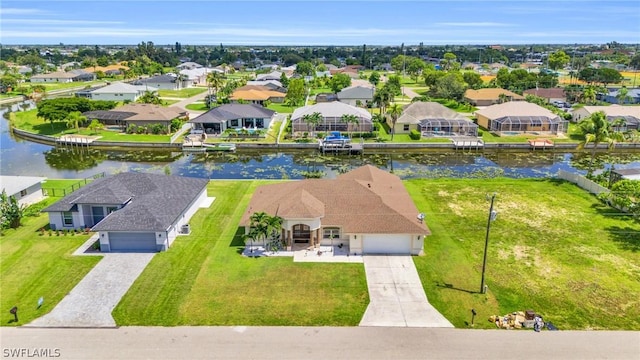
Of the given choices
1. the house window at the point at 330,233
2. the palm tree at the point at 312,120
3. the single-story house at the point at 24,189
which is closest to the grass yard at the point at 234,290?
the house window at the point at 330,233

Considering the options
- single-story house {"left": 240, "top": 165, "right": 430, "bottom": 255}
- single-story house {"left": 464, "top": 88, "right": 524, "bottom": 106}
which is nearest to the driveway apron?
single-story house {"left": 240, "top": 165, "right": 430, "bottom": 255}

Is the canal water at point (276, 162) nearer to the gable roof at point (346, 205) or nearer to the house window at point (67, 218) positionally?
the gable roof at point (346, 205)

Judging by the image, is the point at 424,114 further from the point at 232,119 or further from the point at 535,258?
the point at 535,258

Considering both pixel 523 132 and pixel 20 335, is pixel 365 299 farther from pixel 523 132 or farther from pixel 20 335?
pixel 523 132

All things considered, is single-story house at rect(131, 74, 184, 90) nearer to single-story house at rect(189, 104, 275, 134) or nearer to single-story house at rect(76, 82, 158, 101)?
single-story house at rect(76, 82, 158, 101)

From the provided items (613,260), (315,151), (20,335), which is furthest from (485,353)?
(315,151)
